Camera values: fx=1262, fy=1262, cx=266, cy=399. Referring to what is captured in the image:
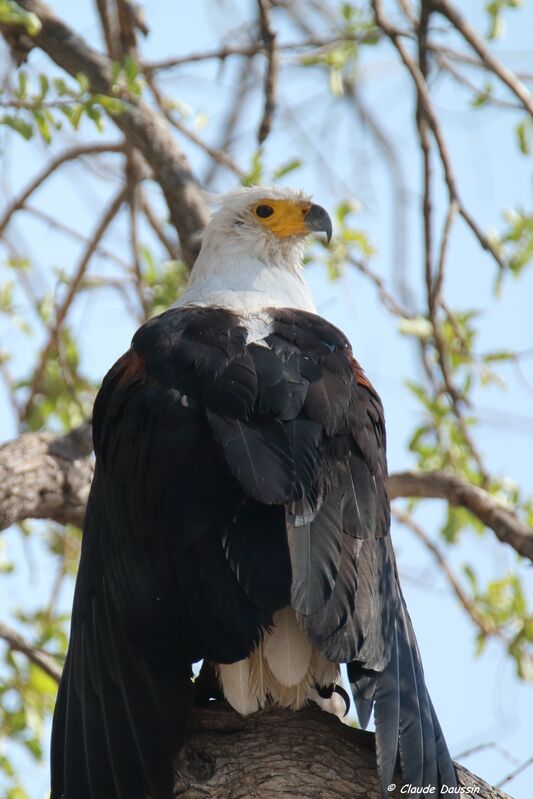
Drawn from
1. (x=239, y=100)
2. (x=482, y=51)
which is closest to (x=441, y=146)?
(x=482, y=51)

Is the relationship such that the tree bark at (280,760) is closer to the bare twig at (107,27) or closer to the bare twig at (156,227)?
the bare twig at (156,227)

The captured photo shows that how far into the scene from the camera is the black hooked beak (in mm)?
5137

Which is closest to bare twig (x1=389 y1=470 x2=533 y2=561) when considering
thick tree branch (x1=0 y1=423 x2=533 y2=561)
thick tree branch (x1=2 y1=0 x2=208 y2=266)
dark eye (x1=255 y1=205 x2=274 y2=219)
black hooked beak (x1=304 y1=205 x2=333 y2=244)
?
thick tree branch (x1=0 y1=423 x2=533 y2=561)

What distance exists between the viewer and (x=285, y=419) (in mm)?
3510

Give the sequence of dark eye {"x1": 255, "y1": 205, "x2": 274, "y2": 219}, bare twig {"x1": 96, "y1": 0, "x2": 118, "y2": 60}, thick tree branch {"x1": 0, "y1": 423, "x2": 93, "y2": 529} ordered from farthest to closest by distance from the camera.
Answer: bare twig {"x1": 96, "y1": 0, "x2": 118, "y2": 60} → dark eye {"x1": 255, "y1": 205, "x2": 274, "y2": 219} → thick tree branch {"x1": 0, "y1": 423, "x2": 93, "y2": 529}

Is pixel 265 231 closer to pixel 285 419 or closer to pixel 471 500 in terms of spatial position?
pixel 471 500

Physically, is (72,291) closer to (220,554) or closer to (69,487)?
(69,487)

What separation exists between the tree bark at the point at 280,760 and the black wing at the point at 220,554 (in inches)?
4.0

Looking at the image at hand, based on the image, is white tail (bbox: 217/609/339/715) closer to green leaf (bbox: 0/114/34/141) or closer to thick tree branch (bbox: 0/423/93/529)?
thick tree branch (bbox: 0/423/93/529)

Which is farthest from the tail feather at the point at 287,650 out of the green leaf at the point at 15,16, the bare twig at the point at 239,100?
the bare twig at the point at 239,100

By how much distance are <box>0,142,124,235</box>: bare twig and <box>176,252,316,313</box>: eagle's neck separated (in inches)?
42.4

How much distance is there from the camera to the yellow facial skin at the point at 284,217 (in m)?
5.17

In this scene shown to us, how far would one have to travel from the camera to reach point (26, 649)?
4.85m

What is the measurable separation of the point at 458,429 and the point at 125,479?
2183 mm
